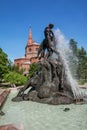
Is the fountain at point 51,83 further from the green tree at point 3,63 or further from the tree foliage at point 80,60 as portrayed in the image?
the tree foliage at point 80,60

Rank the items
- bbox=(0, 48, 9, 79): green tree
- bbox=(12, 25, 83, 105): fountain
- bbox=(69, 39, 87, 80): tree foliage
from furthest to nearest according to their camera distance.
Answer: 1. bbox=(69, 39, 87, 80): tree foliage
2. bbox=(0, 48, 9, 79): green tree
3. bbox=(12, 25, 83, 105): fountain

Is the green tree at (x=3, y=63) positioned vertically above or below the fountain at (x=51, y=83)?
above

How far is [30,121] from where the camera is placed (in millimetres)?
6387

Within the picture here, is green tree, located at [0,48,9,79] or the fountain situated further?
green tree, located at [0,48,9,79]

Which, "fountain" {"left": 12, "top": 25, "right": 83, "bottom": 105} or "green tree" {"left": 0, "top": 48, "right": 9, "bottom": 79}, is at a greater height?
"green tree" {"left": 0, "top": 48, "right": 9, "bottom": 79}

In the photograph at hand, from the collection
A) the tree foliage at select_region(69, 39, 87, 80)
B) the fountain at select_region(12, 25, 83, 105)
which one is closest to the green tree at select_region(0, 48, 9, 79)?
the tree foliage at select_region(69, 39, 87, 80)

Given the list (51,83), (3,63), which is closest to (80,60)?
(3,63)

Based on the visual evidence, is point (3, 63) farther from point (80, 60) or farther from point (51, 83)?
point (51, 83)

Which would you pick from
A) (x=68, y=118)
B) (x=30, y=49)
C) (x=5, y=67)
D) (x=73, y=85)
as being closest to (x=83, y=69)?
(x=5, y=67)

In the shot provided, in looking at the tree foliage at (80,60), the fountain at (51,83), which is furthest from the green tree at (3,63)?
the fountain at (51,83)

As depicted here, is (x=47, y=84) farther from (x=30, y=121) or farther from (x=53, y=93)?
(x=30, y=121)

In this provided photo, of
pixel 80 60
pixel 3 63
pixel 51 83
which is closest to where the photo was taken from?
pixel 51 83

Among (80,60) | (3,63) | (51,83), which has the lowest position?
(51,83)

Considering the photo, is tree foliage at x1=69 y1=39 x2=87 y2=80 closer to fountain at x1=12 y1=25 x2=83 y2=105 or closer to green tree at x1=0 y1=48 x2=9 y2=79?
green tree at x1=0 y1=48 x2=9 y2=79
